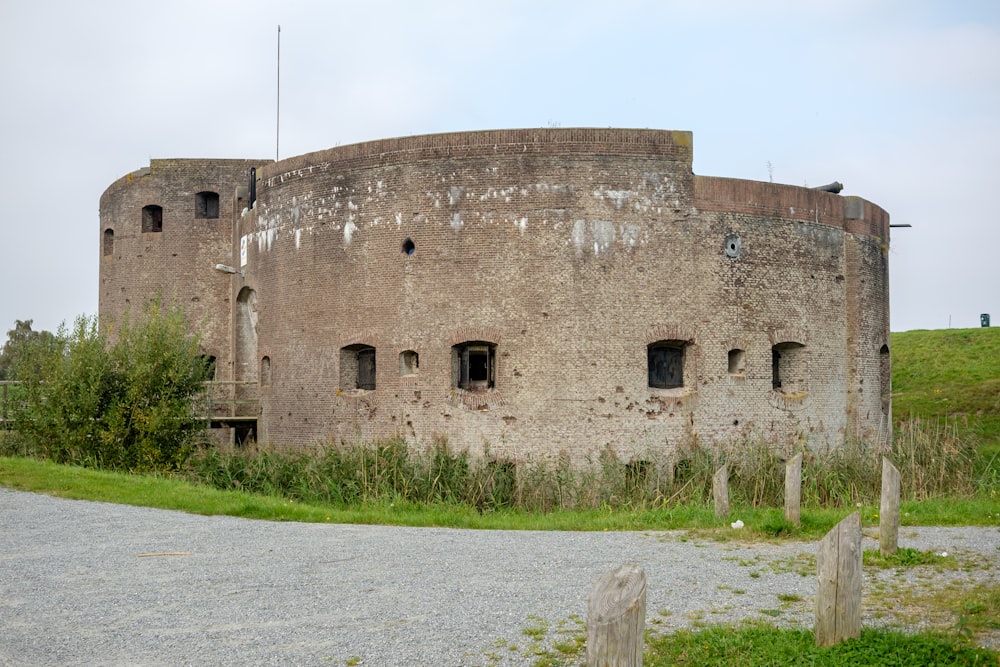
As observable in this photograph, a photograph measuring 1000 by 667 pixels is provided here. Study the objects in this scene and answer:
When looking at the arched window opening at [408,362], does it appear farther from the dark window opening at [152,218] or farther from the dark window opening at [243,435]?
the dark window opening at [152,218]

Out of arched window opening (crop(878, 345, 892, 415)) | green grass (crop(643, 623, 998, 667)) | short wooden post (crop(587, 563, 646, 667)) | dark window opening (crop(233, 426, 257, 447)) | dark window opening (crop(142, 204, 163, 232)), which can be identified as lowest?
green grass (crop(643, 623, 998, 667))

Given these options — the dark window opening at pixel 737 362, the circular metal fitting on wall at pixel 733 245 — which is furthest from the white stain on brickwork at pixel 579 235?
the dark window opening at pixel 737 362

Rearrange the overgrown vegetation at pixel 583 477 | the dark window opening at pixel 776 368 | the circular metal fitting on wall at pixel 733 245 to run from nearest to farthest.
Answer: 1. the overgrown vegetation at pixel 583 477
2. the circular metal fitting on wall at pixel 733 245
3. the dark window opening at pixel 776 368

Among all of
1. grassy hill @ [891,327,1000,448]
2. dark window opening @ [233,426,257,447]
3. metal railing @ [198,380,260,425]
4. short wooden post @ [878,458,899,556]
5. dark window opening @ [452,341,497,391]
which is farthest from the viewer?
grassy hill @ [891,327,1000,448]

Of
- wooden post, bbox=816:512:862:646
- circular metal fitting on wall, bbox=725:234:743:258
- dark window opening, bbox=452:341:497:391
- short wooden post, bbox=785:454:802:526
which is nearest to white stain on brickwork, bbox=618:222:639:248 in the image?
circular metal fitting on wall, bbox=725:234:743:258

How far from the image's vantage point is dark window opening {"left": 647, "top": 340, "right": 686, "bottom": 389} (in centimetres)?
1630

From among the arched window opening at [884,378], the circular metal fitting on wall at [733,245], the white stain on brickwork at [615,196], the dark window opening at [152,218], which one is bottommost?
the arched window opening at [884,378]

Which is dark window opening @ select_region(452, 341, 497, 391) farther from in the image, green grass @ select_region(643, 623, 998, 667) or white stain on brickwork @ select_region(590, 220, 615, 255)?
green grass @ select_region(643, 623, 998, 667)

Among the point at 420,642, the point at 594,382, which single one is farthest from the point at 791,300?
the point at 420,642

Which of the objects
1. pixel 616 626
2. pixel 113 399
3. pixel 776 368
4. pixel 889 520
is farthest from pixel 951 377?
pixel 616 626

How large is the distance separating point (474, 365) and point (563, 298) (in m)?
2.00

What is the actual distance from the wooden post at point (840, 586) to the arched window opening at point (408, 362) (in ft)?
37.2

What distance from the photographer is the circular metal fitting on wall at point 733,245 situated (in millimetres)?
16422

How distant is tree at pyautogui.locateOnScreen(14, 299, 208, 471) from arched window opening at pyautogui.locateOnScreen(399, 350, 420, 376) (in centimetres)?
370
